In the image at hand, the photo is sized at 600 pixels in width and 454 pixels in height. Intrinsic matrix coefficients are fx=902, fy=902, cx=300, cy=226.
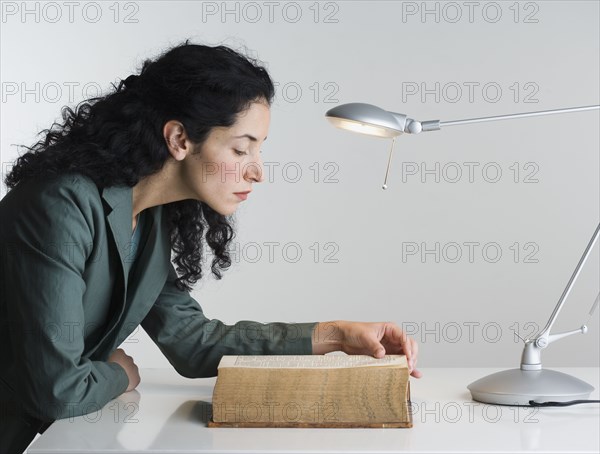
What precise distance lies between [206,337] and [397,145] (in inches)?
70.9

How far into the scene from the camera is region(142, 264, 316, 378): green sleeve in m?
1.58

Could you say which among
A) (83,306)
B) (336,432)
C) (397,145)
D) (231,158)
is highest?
(397,145)

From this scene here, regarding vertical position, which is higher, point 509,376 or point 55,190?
point 55,190

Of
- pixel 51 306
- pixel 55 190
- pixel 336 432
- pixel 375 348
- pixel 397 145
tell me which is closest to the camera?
pixel 336 432

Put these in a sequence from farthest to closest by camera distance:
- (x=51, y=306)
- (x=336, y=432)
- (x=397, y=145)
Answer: (x=397, y=145) < (x=51, y=306) < (x=336, y=432)

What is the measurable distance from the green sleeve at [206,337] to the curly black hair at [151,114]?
0.91 ft

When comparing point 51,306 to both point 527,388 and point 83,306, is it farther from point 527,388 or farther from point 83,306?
point 527,388

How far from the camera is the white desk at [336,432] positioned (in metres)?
1.12

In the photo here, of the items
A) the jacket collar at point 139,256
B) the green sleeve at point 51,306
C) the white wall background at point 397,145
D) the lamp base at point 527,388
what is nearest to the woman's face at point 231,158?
the jacket collar at point 139,256

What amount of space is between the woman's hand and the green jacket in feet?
0.09

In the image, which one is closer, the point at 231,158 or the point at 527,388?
the point at 527,388

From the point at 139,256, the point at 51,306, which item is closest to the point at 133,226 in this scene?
the point at 139,256

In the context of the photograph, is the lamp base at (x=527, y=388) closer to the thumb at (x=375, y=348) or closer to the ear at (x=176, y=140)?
the thumb at (x=375, y=348)

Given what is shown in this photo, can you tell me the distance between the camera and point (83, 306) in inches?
59.1
